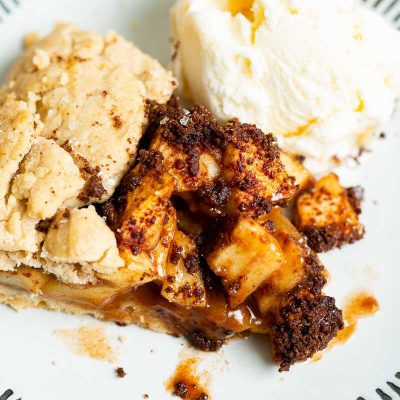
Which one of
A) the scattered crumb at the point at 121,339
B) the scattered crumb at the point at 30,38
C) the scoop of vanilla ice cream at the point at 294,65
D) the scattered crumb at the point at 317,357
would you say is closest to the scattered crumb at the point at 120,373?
the scattered crumb at the point at 121,339

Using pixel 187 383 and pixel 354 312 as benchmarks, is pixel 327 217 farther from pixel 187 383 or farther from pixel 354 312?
pixel 187 383

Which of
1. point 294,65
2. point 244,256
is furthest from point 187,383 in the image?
point 294,65

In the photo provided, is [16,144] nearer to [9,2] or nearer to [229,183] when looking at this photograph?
[229,183]

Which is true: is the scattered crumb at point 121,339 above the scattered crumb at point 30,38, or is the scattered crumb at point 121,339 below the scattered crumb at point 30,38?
below

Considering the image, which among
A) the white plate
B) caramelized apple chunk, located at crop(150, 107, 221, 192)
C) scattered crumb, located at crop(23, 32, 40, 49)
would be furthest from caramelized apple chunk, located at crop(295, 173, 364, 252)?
scattered crumb, located at crop(23, 32, 40, 49)

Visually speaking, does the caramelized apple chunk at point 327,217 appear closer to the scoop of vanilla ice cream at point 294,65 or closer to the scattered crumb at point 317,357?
the scoop of vanilla ice cream at point 294,65

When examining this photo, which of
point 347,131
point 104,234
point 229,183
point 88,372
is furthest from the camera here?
point 347,131

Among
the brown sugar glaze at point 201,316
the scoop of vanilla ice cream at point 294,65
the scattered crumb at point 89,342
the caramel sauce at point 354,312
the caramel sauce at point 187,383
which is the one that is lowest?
the scattered crumb at point 89,342

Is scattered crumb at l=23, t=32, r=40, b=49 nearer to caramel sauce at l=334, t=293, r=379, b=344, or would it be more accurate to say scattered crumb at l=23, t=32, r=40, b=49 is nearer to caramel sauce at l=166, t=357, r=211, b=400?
caramel sauce at l=166, t=357, r=211, b=400

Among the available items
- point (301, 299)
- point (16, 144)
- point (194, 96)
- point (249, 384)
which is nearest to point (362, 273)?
point (301, 299)
